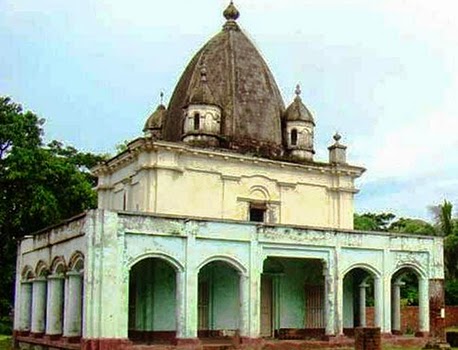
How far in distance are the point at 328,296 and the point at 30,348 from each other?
1041cm

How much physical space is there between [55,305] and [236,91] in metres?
10.8

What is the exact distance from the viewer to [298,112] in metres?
29.8

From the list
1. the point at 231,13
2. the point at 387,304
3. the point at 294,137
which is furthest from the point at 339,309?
the point at 231,13

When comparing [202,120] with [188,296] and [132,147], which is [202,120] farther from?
[188,296]

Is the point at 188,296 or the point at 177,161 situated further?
the point at 177,161

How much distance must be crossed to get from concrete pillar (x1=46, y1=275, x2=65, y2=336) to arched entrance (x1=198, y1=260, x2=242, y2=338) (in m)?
4.62

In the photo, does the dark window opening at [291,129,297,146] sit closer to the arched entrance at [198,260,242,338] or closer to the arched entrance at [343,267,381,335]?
the arched entrance at [343,267,381,335]

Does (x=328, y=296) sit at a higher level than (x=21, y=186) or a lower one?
lower

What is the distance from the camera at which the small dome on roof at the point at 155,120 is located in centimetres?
3092

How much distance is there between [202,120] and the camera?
27.5 metres

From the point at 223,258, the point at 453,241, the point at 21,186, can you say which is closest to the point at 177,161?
the point at 223,258

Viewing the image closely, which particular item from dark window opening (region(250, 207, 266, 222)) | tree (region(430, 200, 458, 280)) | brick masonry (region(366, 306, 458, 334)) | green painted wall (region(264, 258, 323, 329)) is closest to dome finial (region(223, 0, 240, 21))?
dark window opening (region(250, 207, 266, 222))

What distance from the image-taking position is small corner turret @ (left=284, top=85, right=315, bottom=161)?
29469mm

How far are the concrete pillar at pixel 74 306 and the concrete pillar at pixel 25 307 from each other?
5.09 metres
